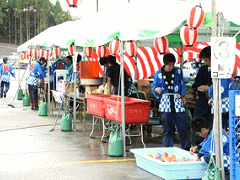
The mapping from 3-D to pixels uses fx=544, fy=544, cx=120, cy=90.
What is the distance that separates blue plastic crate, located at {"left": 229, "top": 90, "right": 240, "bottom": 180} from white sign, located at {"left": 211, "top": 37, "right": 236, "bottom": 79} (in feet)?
1.12

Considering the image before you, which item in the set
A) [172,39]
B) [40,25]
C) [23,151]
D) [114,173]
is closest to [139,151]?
[114,173]

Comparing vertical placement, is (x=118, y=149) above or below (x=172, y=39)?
below

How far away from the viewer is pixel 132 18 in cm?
1044

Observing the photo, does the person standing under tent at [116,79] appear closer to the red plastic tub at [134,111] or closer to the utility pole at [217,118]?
the red plastic tub at [134,111]

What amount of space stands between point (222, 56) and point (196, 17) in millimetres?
1148

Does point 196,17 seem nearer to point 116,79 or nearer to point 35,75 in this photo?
point 116,79

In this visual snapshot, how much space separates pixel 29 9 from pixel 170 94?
114369mm

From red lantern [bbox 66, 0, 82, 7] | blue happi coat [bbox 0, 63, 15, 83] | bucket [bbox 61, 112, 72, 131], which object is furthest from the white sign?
blue happi coat [bbox 0, 63, 15, 83]

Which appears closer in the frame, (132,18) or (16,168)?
(16,168)

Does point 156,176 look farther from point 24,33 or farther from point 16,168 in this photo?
point 24,33

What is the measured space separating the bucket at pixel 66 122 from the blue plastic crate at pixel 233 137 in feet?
25.5

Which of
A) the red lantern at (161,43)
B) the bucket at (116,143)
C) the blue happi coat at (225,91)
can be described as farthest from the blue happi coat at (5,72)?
the blue happi coat at (225,91)

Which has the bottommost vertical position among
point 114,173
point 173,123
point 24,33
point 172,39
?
point 114,173

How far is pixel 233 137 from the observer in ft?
23.9
